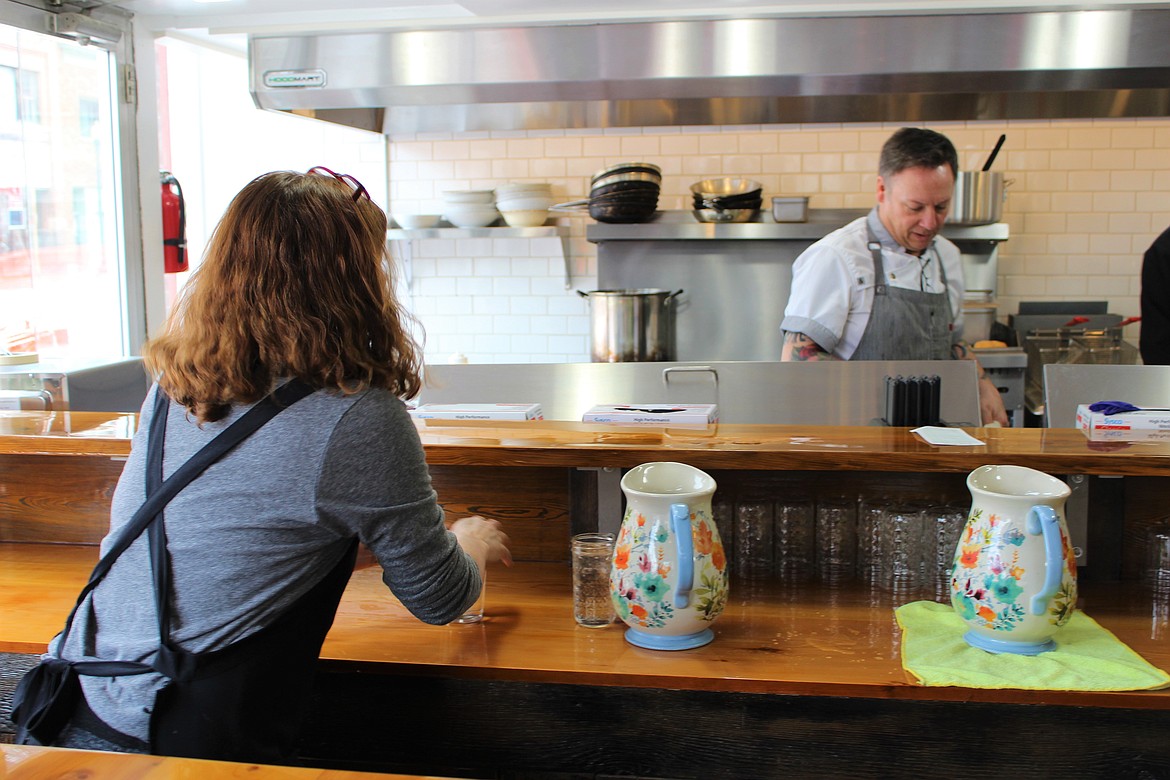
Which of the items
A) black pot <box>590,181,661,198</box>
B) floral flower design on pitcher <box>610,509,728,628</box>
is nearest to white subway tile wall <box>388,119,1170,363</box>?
black pot <box>590,181,661,198</box>

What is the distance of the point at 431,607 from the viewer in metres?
1.54

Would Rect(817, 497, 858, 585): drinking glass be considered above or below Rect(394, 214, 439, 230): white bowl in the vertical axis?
below

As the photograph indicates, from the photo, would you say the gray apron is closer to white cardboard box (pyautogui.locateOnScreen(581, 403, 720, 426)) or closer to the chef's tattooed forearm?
the chef's tattooed forearm

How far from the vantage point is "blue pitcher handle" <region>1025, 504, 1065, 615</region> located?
1.53 meters

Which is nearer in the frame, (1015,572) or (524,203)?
(1015,572)

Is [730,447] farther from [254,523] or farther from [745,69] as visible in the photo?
[254,523]

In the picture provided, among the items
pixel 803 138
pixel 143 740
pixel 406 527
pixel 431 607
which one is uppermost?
pixel 803 138

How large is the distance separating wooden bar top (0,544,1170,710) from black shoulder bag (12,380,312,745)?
0.95 feet

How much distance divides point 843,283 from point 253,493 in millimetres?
2520

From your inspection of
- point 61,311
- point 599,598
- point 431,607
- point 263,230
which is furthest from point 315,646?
point 61,311

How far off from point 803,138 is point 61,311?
150 inches

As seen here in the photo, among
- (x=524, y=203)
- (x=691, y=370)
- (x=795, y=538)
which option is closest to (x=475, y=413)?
(x=795, y=538)

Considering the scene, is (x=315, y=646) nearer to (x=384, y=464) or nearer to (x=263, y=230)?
(x=384, y=464)

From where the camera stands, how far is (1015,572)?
5.12 feet
